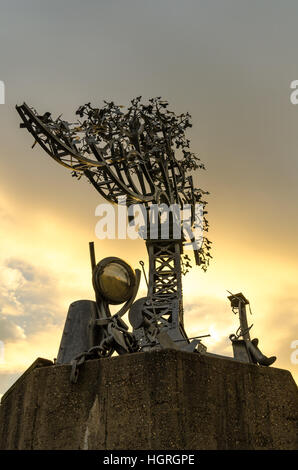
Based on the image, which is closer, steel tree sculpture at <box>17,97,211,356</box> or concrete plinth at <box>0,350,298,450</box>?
concrete plinth at <box>0,350,298,450</box>

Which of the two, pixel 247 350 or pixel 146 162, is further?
pixel 146 162

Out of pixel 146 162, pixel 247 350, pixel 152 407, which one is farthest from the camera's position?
pixel 146 162

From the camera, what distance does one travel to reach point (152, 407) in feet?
15.1

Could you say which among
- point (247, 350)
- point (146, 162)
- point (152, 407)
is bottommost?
point (152, 407)

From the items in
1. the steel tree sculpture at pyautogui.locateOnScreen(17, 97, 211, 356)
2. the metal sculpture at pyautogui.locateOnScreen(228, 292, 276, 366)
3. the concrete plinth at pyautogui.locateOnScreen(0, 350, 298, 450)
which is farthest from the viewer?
the steel tree sculpture at pyautogui.locateOnScreen(17, 97, 211, 356)

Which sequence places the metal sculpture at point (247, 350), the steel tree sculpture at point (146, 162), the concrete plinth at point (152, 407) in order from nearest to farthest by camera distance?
the concrete plinth at point (152, 407), the metal sculpture at point (247, 350), the steel tree sculpture at point (146, 162)

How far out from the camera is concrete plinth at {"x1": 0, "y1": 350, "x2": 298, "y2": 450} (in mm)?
4590

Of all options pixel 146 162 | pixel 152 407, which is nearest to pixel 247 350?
pixel 152 407

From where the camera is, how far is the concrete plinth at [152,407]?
15.1 ft

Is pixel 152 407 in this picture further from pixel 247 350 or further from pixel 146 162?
pixel 146 162

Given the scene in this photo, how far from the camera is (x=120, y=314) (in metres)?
6.26

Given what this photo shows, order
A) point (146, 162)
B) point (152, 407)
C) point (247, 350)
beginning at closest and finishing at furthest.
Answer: point (152, 407) → point (247, 350) → point (146, 162)
